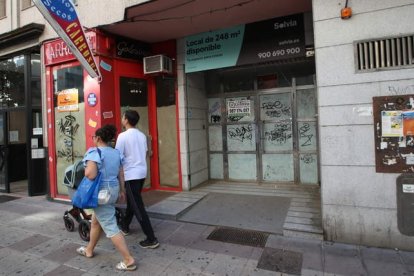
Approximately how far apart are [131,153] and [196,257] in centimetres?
164

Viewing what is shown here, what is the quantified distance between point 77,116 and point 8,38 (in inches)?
121

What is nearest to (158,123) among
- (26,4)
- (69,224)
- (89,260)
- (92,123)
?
(92,123)

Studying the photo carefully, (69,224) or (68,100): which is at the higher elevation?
(68,100)

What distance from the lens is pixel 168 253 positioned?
12.8 feet

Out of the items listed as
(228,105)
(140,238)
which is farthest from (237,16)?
(140,238)

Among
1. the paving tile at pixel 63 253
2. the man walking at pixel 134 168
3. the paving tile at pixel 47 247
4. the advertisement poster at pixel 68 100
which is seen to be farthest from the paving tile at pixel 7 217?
the man walking at pixel 134 168

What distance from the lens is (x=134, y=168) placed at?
13.1ft

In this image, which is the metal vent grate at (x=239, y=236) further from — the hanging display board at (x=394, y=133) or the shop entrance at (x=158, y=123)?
the shop entrance at (x=158, y=123)

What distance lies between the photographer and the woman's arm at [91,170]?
129 inches

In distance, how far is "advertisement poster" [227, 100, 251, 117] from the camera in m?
7.21

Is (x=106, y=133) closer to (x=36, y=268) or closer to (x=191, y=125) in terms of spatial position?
(x=36, y=268)

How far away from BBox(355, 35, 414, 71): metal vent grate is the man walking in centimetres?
317

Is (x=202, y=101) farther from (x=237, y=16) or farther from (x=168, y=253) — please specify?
(x=168, y=253)

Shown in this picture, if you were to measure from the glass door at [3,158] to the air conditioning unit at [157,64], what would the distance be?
4.42 meters
